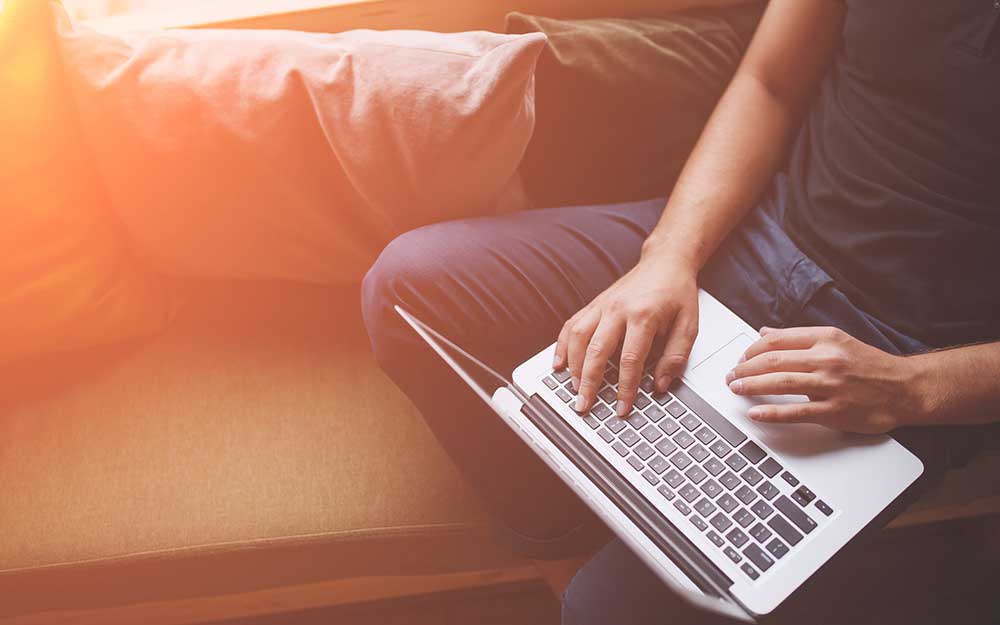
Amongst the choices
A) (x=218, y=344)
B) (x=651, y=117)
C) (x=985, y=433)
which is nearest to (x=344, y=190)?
(x=218, y=344)

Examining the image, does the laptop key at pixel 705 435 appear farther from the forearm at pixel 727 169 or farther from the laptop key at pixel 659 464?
the forearm at pixel 727 169

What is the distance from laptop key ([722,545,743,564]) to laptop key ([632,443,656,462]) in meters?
0.12

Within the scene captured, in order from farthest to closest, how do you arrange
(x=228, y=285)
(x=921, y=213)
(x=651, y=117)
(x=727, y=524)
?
1. (x=228, y=285)
2. (x=651, y=117)
3. (x=921, y=213)
4. (x=727, y=524)

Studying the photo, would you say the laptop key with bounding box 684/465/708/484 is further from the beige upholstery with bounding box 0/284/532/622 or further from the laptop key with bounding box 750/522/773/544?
the beige upholstery with bounding box 0/284/532/622

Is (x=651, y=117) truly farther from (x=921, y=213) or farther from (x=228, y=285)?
(x=228, y=285)

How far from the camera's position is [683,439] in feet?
2.71

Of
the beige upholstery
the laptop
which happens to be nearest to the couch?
the beige upholstery

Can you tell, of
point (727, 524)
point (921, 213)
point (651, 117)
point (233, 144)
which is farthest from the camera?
point (651, 117)

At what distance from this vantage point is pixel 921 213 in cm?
89

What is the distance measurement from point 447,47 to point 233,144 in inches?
12.3

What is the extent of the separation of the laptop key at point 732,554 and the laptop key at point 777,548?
0.10 ft

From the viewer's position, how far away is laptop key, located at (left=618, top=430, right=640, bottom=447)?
830mm

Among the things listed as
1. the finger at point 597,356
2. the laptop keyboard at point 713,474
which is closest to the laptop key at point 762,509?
the laptop keyboard at point 713,474

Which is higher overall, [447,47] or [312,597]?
[447,47]
